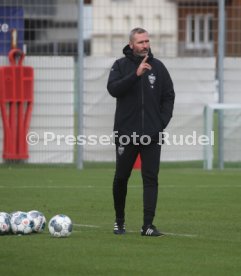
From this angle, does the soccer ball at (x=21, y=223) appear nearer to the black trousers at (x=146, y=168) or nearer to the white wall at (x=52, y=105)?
the black trousers at (x=146, y=168)

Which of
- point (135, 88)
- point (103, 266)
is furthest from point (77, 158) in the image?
point (103, 266)

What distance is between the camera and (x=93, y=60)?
21.1 m

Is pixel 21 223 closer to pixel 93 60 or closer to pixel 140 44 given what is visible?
pixel 140 44

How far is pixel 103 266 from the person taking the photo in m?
8.69

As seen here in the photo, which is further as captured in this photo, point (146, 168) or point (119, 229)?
point (119, 229)

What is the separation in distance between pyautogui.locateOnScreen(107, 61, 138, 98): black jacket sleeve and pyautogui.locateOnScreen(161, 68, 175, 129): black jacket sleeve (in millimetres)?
459

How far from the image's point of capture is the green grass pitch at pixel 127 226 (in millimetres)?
8719

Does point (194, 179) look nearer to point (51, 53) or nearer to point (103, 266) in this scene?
point (51, 53)

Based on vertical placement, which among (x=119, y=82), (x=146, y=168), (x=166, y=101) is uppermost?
(x=119, y=82)

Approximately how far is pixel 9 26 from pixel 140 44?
1062 cm

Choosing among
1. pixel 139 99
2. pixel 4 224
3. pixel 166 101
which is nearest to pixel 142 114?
pixel 139 99

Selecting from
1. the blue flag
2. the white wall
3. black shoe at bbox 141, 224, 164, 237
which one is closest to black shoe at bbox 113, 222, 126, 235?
black shoe at bbox 141, 224, 164, 237

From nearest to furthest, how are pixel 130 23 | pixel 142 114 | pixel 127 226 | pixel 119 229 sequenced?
pixel 142 114 < pixel 119 229 < pixel 127 226 < pixel 130 23

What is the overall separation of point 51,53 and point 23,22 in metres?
0.83
